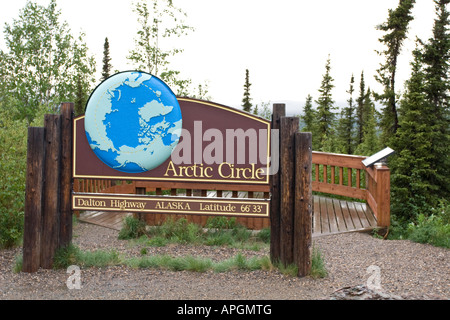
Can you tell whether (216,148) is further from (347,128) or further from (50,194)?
(347,128)

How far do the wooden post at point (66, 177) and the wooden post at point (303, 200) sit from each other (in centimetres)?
293

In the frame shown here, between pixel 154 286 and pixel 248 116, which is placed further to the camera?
pixel 248 116

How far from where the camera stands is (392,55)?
27.5 m

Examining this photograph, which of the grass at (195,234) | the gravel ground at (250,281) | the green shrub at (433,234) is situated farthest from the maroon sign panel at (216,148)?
the green shrub at (433,234)

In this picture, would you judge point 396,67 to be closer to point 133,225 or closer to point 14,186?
point 133,225

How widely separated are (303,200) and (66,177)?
307 centimetres

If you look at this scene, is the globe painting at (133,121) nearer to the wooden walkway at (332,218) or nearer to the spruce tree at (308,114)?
the wooden walkway at (332,218)

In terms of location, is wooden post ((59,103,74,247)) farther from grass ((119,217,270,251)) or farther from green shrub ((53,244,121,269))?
grass ((119,217,270,251))

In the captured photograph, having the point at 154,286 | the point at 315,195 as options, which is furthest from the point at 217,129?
the point at 315,195

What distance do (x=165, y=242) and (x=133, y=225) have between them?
0.92 metres

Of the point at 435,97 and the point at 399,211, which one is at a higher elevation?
the point at 435,97

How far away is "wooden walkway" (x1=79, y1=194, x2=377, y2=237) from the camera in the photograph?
8.33 meters

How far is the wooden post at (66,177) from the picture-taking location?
19.7 feet

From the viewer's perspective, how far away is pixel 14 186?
6953 millimetres
